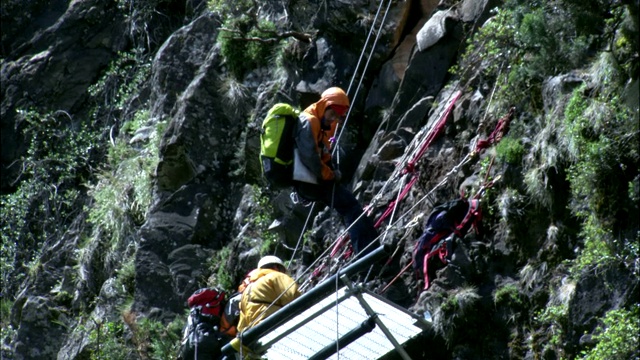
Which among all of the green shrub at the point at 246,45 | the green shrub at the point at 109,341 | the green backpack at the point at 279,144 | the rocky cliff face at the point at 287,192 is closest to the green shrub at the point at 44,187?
the rocky cliff face at the point at 287,192

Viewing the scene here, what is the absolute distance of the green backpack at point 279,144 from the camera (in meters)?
12.2

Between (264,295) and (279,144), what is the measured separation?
1.59 m

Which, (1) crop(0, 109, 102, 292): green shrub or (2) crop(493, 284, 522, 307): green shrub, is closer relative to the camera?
(2) crop(493, 284, 522, 307): green shrub

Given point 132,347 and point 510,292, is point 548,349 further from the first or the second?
point 132,347

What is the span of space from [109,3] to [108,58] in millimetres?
948

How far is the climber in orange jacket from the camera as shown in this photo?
12.1 m

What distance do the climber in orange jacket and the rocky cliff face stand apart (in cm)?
31

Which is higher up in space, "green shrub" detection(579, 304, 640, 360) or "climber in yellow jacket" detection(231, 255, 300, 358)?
"green shrub" detection(579, 304, 640, 360)

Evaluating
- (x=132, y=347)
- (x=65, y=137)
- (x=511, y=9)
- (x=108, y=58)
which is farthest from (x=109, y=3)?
(x=511, y=9)

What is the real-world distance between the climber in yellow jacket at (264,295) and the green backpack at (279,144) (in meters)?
1.05

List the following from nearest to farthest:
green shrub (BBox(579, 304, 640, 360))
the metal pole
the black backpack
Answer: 1. green shrub (BBox(579, 304, 640, 360))
2. the metal pole
3. the black backpack

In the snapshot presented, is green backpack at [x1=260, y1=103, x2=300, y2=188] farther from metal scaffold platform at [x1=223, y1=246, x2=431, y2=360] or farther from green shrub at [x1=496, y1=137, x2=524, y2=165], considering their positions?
green shrub at [x1=496, y1=137, x2=524, y2=165]

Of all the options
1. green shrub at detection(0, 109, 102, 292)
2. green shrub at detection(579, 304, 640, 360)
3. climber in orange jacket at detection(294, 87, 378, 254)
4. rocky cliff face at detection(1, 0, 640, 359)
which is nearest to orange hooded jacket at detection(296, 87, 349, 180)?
climber in orange jacket at detection(294, 87, 378, 254)

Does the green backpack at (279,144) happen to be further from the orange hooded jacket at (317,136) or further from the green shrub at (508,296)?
the green shrub at (508,296)
